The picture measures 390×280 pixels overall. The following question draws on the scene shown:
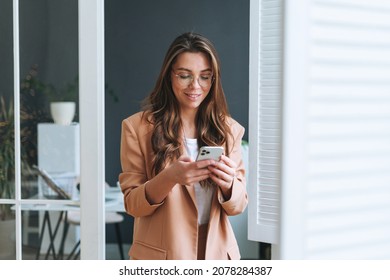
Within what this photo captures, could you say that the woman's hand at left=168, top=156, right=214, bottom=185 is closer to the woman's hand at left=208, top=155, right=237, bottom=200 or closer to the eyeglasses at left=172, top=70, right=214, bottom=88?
the woman's hand at left=208, top=155, right=237, bottom=200

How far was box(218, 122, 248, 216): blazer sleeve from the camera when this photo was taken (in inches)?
79.9

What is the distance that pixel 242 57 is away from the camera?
471 centimetres

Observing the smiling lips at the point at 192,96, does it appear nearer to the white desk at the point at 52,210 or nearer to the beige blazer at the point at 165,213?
the beige blazer at the point at 165,213

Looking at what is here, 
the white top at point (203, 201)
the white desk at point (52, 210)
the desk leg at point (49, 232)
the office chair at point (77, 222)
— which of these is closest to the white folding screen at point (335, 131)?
the white top at point (203, 201)

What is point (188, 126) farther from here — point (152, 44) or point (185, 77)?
point (152, 44)

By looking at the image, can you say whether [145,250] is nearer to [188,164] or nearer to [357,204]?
[188,164]

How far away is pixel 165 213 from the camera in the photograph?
2053 mm

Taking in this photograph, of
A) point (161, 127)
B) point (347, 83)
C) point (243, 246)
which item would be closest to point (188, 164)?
point (161, 127)

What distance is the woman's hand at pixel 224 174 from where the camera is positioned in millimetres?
1999

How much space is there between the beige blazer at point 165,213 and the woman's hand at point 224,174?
0.07ft

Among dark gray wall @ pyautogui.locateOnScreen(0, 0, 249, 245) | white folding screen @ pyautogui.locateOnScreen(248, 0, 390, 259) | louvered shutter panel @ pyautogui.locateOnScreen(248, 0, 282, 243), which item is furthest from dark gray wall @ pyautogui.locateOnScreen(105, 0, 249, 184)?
white folding screen @ pyautogui.locateOnScreen(248, 0, 390, 259)

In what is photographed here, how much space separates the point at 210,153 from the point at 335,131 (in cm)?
63

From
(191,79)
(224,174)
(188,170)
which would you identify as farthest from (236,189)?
(191,79)

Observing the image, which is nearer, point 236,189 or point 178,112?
point 236,189
